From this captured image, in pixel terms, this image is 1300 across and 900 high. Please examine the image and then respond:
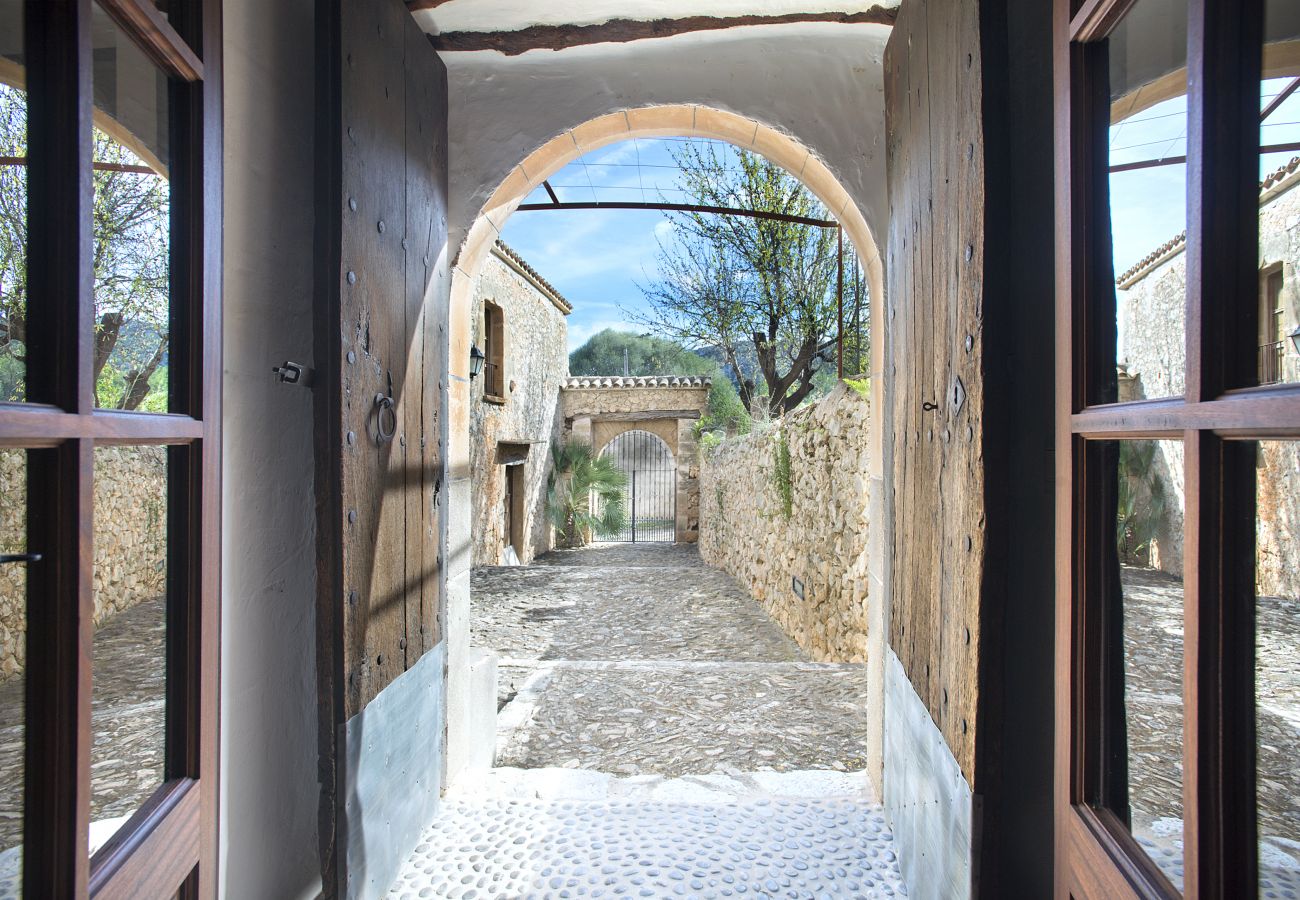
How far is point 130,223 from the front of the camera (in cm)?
101

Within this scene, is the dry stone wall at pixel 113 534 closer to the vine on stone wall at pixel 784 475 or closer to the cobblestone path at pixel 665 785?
the cobblestone path at pixel 665 785

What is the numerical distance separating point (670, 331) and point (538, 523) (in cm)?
486

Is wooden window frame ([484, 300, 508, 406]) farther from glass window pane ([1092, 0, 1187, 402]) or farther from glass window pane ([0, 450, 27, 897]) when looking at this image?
glass window pane ([1092, 0, 1187, 402])

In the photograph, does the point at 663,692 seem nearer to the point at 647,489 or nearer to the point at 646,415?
the point at 646,415

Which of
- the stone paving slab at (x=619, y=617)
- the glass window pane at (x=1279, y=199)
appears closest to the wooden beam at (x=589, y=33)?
the glass window pane at (x=1279, y=199)

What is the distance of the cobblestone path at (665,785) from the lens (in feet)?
5.73

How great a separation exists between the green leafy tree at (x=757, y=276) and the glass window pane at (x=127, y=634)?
430 inches

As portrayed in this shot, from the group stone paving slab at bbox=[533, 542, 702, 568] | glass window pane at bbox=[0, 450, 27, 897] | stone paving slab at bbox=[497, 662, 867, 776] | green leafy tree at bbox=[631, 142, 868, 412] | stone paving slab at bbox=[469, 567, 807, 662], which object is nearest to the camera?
glass window pane at bbox=[0, 450, 27, 897]

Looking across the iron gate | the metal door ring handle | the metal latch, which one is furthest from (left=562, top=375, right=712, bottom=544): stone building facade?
the metal latch

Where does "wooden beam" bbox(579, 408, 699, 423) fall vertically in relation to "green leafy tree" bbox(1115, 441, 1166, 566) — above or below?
above

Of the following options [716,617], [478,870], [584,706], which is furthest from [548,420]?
[478,870]

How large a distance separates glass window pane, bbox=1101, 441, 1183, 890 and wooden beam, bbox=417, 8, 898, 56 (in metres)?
1.69

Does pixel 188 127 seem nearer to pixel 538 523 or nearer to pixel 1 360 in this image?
pixel 1 360

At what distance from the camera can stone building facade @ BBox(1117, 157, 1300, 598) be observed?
0.65 meters
